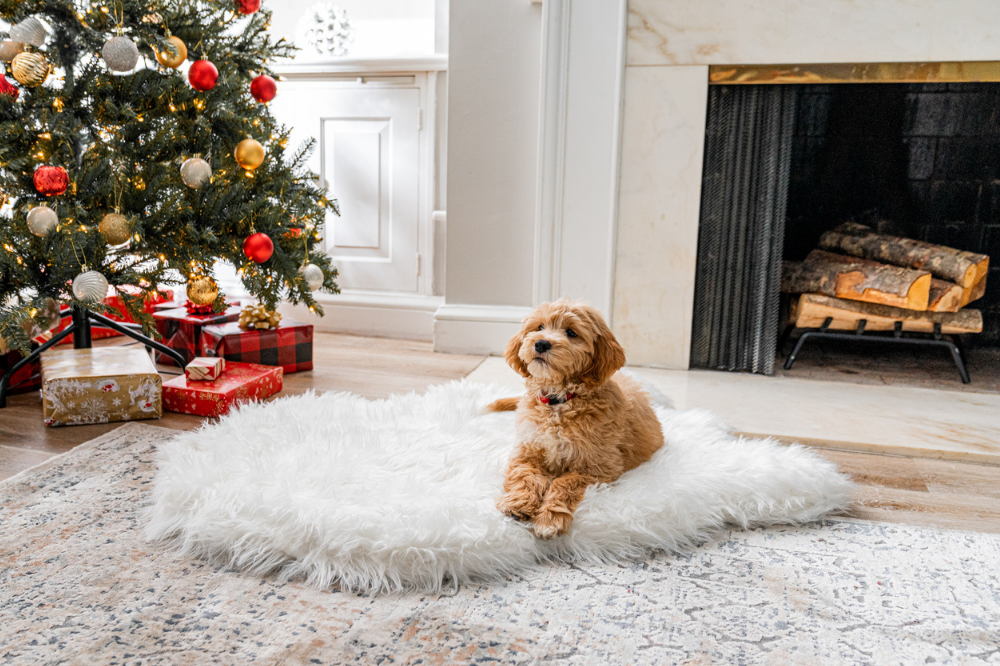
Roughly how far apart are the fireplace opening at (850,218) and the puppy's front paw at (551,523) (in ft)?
5.34

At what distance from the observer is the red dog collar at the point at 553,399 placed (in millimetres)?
1479

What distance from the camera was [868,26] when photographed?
246 cm

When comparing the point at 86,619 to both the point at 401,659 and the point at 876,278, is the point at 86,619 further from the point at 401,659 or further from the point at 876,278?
the point at 876,278

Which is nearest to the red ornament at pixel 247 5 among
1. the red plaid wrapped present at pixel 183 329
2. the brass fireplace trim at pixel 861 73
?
the red plaid wrapped present at pixel 183 329

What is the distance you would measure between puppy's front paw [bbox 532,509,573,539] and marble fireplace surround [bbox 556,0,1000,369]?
1.55m

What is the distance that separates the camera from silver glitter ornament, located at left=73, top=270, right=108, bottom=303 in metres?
1.94

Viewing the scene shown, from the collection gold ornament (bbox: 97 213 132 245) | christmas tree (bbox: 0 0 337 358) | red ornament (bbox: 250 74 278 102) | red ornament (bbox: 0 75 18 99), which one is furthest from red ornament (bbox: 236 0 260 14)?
gold ornament (bbox: 97 213 132 245)

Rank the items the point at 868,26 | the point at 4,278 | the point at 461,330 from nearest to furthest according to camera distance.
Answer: the point at 4,278 → the point at 868,26 → the point at 461,330

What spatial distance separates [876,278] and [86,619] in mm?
2638

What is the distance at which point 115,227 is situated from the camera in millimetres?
2043

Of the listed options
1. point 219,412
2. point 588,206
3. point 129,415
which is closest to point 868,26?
point 588,206

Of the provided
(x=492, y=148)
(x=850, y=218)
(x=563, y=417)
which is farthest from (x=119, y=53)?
(x=850, y=218)

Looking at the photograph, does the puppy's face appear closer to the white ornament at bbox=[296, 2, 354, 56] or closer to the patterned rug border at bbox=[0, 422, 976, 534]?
the patterned rug border at bbox=[0, 422, 976, 534]

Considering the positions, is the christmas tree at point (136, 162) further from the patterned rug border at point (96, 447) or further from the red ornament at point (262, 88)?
the patterned rug border at point (96, 447)
